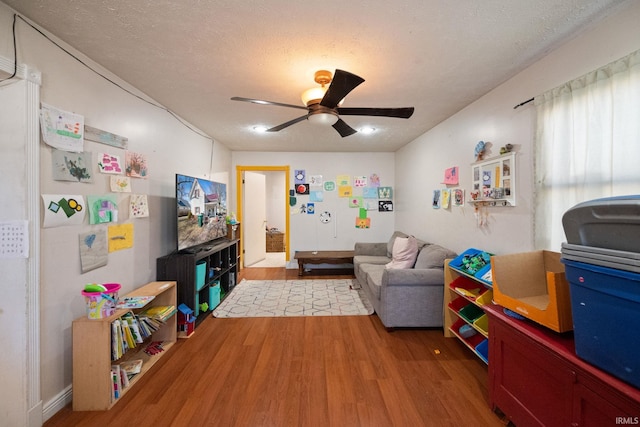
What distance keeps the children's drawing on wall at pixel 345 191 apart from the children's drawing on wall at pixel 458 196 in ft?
7.44

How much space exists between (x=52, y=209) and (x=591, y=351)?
287 cm

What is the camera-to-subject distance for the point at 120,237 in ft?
6.81

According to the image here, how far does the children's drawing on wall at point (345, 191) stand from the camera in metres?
4.93

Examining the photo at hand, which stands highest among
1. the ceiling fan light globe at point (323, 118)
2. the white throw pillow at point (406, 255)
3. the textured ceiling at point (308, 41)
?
the textured ceiling at point (308, 41)

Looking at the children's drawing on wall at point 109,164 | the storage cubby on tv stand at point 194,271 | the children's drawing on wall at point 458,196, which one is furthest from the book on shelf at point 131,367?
the children's drawing on wall at point 458,196

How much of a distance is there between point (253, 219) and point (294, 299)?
2.40 m

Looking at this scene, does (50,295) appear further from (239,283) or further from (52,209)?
(239,283)

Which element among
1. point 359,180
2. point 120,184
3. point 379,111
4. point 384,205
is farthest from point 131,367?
point 384,205

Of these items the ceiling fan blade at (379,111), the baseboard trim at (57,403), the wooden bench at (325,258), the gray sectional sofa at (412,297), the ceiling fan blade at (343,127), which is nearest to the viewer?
the baseboard trim at (57,403)

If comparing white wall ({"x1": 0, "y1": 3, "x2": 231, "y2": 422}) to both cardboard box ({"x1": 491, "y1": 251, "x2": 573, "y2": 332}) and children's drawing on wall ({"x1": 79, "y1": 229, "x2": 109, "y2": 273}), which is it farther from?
cardboard box ({"x1": 491, "y1": 251, "x2": 573, "y2": 332})

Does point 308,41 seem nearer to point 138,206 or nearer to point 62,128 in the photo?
point 62,128

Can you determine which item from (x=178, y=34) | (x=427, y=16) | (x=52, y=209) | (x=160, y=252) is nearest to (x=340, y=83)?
(x=427, y=16)

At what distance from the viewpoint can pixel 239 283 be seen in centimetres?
415

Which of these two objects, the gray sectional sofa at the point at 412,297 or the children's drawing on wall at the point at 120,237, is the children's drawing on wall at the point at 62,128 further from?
the gray sectional sofa at the point at 412,297
